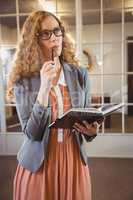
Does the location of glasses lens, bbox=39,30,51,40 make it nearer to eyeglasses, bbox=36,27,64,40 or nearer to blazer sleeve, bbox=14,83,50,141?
eyeglasses, bbox=36,27,64,40

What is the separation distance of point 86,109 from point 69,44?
346 millimetres

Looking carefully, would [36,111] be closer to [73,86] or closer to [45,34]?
[73,86]

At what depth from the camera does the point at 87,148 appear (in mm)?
1404

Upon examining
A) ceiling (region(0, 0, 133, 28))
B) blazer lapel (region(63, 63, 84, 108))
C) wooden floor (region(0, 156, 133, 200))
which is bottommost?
wooden floor (region(0, 156, 133, 200))

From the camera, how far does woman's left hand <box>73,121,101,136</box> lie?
1249mm

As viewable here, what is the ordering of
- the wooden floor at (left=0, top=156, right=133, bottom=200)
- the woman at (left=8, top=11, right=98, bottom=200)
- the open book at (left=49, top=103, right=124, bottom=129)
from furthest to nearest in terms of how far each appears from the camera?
the wooden floor at (left=0, top=156, right=133, bottom=200) < the woman at (left=8, top=11, right=98, bottom=200) < the open book at (left=49, top=103, right=124, bottom=129)

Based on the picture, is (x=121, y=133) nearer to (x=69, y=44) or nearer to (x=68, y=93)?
(x=68, y=93)

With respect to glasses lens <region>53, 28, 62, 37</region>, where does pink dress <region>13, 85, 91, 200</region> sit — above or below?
below

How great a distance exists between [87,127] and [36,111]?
256 millimetres

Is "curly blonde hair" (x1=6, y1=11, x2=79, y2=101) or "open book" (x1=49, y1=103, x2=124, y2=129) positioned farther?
"curly blonde hair" (x1=6, y1=11, x2=79, y2=101)

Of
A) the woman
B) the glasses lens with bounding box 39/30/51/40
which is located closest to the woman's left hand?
the woman

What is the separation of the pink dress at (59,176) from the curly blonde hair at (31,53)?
0.53 feet

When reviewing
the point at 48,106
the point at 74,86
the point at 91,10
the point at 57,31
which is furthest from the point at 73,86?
the point at 91,10

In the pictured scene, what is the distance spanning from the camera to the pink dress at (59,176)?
1344 mm
